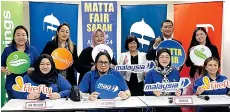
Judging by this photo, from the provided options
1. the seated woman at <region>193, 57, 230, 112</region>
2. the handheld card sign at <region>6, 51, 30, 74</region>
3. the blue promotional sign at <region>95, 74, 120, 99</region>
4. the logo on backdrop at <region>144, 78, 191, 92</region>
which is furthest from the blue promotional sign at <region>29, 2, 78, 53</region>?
the seated woman at <region>193, 57, 230, 112</region>

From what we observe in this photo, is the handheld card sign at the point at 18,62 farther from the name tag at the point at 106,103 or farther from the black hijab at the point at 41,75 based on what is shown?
the name tag at the point at 106,103

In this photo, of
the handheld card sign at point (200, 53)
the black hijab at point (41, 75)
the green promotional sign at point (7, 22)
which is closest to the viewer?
the black hijab at point (41, 75)

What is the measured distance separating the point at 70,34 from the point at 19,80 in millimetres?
1499

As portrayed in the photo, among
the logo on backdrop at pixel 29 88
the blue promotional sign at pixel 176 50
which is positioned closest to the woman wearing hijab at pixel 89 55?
the blue promotional sign at pixel 176 50

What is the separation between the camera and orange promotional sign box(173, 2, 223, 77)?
4691mm

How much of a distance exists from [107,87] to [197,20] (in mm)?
2077

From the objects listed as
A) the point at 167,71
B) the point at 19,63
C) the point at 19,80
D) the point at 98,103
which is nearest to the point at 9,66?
the point at 19,63

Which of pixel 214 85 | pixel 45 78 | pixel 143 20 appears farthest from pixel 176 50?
pixel 45 78

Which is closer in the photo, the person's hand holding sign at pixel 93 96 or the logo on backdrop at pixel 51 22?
the person's hand holding sign at pixel 93 96

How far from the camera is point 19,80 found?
11.4ft

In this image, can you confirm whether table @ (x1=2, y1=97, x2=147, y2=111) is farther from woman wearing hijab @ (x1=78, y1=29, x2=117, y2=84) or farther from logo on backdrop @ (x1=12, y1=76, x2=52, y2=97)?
woman wearing hijab @ (x1=78, y1=29, x2=117, y2=84)

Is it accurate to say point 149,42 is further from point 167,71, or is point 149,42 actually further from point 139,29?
point 167,71

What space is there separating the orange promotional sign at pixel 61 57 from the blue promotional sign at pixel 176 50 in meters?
1.25

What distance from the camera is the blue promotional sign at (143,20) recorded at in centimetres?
482
